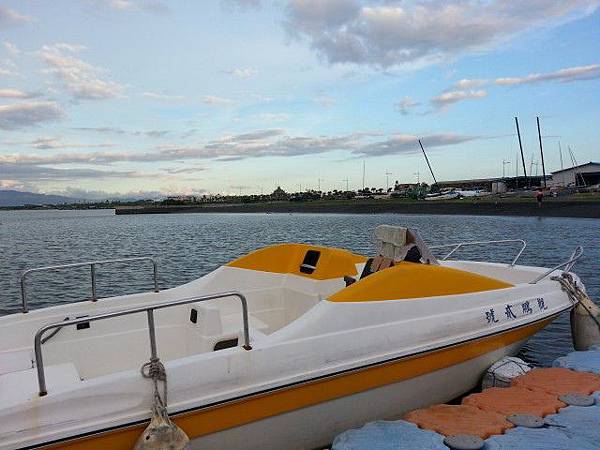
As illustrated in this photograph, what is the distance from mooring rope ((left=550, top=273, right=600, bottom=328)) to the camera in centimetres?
695

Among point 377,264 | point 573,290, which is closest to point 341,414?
point 377,264

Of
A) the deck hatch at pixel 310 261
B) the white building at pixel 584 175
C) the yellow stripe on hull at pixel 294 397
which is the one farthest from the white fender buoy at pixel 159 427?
the white building at pixel 584 175

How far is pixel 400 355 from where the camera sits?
464 centimetres

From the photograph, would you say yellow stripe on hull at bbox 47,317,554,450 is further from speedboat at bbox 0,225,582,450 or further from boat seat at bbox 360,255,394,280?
boat seat at bbox 360,255,394,280

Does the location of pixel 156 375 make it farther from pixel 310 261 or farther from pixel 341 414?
pixel 310 261

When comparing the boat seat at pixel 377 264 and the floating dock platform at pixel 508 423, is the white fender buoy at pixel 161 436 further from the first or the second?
the boat seat at pixel 377 264

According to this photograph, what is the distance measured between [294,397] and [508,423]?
2.30 m

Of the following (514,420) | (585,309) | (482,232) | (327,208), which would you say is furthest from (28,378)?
(327,208)

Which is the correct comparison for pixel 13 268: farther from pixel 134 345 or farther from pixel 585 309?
pixel 585 309

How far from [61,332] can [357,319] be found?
323 centimetres

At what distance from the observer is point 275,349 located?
406 cm

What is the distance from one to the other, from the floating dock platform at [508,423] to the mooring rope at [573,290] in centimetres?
139

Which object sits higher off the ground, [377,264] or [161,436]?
[377,264]

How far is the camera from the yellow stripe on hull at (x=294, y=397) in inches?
134
